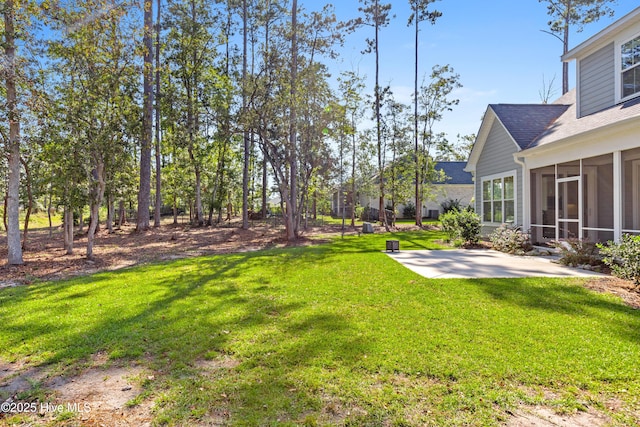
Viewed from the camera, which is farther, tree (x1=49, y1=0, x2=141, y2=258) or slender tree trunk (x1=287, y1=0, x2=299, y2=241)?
slender tree trunk (x1=287, y1=0, x2=299, y2=241)

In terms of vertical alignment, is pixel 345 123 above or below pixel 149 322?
above

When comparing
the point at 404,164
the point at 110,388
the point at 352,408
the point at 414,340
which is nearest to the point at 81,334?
the point at 110,388

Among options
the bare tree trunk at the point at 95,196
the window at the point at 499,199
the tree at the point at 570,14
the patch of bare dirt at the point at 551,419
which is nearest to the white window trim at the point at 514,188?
the window at the point at 499,199

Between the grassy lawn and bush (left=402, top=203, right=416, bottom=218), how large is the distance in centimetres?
2210

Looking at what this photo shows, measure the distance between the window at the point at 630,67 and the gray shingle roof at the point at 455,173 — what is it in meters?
20.7

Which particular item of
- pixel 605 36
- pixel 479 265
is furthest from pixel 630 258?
pixel 605 36

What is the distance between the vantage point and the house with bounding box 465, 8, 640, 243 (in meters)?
7.82

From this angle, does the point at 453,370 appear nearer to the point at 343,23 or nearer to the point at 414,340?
the point at 414,340

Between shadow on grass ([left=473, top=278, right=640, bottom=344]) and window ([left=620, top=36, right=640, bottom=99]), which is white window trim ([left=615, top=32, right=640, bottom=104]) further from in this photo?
shadow on grass ([left=473, top=278, right=640, bottom=344])

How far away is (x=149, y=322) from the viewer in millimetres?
4547

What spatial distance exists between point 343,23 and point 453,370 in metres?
17.2

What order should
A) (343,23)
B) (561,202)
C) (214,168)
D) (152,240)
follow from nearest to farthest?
1. (561,202)
2. (152,240)
3. (343,23)
4. (214,168)

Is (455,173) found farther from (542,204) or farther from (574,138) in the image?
(574,138)

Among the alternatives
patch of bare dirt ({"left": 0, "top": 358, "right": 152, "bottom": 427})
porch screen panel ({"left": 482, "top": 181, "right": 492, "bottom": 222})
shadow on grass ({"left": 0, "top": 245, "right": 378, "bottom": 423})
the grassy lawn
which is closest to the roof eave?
porch screen panel ({"left": 482, "top": 181, "right": 492, "bottom": 222})
